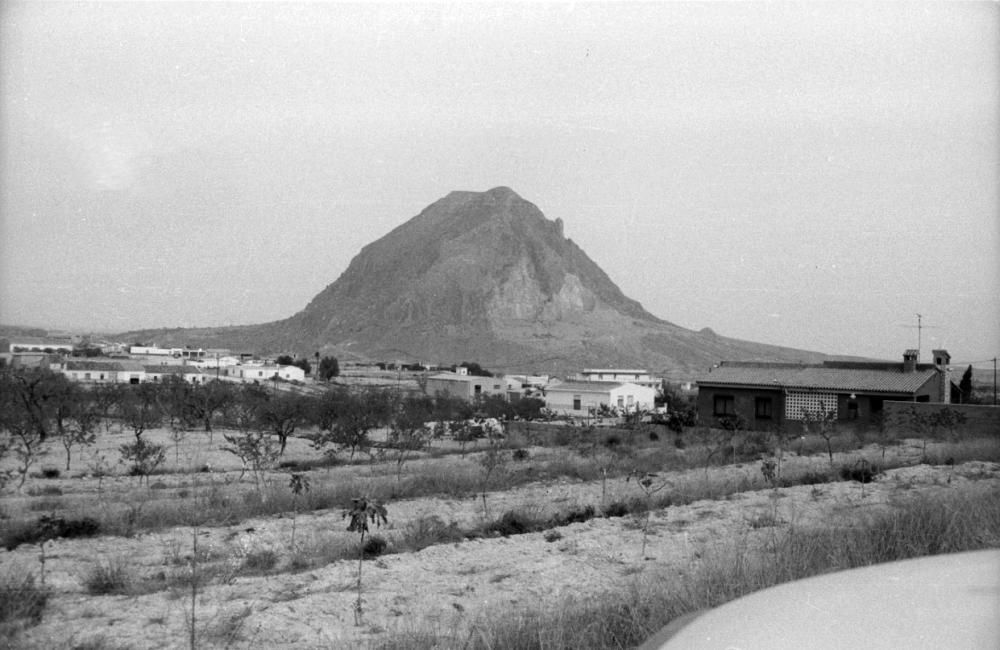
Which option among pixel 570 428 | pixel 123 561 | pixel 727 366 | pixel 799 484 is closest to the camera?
pixel 123 561

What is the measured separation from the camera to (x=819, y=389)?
102 feet

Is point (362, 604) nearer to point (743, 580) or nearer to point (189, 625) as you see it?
point (189, 625)

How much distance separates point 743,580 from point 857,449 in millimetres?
20032

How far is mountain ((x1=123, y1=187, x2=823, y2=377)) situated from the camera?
115625 mm

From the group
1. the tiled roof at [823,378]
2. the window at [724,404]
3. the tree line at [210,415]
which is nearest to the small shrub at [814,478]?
the tree line at [210,415]

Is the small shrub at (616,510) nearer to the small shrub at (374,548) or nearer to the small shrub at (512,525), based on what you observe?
the small shrub at (512,525)

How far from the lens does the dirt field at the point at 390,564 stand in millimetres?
5943

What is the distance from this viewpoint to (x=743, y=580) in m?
4.09

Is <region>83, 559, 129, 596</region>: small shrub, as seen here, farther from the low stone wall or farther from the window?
the window

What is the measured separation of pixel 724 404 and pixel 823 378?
4.08m

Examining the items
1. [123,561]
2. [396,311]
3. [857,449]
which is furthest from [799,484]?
[396,311]

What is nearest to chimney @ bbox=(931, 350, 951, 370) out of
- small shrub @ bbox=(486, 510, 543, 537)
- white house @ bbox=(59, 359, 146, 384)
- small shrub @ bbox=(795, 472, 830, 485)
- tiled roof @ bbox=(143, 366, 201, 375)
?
small shrub @ bbox=(795, 472, 830, 485)

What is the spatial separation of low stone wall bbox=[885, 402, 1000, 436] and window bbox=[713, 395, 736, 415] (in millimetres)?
6566

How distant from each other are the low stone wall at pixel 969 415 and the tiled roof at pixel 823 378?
2.06m
